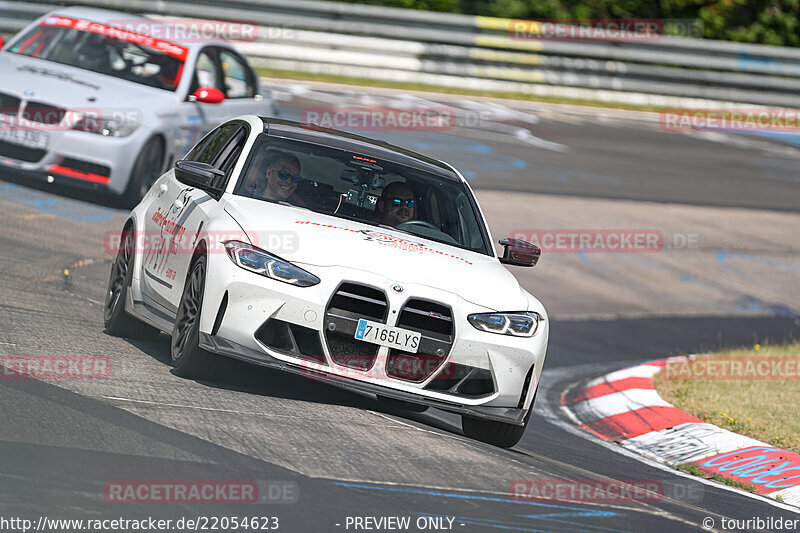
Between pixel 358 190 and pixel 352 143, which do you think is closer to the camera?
pixel 358 190

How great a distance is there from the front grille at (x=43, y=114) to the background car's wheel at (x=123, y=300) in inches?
161

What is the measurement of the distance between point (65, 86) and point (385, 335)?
7.07 m

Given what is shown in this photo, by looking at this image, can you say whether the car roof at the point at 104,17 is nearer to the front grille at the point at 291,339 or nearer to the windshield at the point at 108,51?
the windshield at the point at 108,51

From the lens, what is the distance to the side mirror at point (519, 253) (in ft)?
26.4

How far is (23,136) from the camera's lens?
12250 mm

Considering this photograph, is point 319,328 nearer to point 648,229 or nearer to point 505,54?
point 648,229

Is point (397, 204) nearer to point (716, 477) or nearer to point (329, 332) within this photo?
point (329, 332)

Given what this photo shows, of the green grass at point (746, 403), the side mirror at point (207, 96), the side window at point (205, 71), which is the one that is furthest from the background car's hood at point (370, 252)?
the side window at point (205, 71)

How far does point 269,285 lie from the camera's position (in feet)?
21.7

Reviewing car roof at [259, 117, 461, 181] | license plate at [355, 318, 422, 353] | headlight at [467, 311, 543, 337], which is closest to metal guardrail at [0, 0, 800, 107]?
car roof at [259, 117, 461, 181]

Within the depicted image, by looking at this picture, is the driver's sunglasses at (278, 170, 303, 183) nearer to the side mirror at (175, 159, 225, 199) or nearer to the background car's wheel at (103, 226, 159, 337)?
the side mirror at (175, 159, 225, 199)

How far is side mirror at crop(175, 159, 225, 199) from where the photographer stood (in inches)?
294

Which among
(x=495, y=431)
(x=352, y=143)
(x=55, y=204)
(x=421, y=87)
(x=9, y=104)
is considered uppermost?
(x=352, y=143)

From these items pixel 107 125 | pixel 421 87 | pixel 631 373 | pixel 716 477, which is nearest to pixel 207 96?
pixel 107 125
